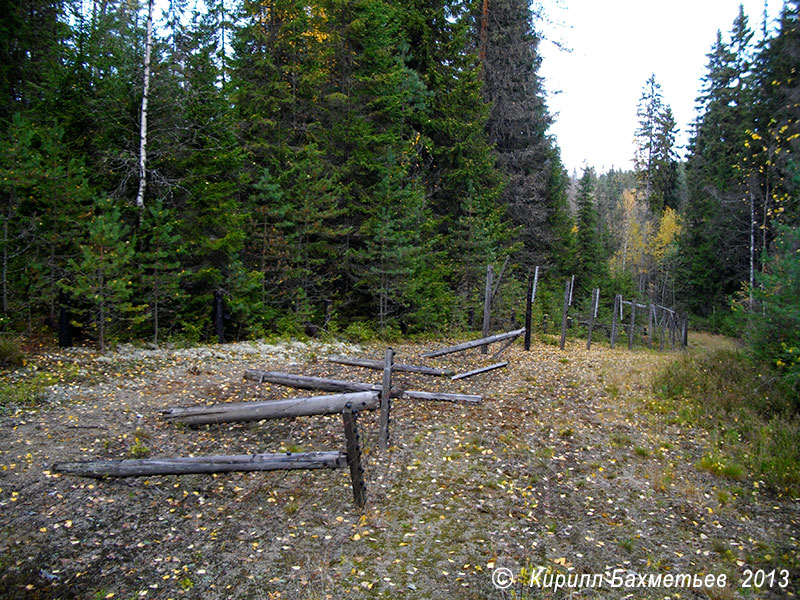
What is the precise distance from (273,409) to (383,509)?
2.71 metres

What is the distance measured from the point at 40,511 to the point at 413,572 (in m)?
4.50

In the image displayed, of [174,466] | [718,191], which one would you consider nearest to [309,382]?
[174,466]

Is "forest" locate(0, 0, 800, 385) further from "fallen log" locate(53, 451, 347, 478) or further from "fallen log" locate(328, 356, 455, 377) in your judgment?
"fallen log" locate(53, 451, 347, 478)

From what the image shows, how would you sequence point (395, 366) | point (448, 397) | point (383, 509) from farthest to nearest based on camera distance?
point (395, 366), point (448, 397), point (383, 509)

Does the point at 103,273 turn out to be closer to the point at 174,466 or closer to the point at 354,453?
the point at 174,466

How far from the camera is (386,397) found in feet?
26.1

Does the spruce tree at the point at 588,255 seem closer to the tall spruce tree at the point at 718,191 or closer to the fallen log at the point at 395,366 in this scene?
the tall spruce tree at the point at 718,191

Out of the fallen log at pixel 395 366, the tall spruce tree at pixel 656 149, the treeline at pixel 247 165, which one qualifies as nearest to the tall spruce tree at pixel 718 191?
the tall spruce tree at pixel 656 149

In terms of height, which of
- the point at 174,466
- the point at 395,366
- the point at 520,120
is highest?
the point at 520,120

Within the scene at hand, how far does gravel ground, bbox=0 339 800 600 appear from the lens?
4.92 m

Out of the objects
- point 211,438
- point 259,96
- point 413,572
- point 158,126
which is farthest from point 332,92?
point 413,572

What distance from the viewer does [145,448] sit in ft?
24.0
